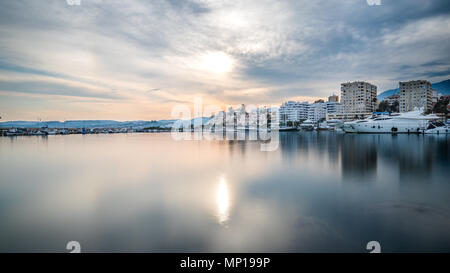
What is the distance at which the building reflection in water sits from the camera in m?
5.71

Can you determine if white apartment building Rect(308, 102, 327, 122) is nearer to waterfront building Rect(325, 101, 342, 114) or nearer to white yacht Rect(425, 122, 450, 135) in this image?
waterfront building Rect(325, 101, 342, 114)

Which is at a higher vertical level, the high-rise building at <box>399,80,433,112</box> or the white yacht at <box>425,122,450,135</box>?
the high-rise building at <box>399,80,433,112</box>

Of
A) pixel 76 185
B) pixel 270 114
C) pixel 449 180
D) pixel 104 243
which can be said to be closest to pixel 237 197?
pixel 104 243

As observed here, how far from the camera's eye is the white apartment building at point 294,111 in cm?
11288

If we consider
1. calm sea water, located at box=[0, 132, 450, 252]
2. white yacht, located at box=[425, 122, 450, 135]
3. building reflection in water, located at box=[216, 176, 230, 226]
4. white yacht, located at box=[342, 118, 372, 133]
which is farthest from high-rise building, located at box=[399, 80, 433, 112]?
building reflection in water, located at box=[216, 176, 230, 226]

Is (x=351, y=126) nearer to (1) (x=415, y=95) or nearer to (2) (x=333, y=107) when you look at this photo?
(1) (x=415, y=95)

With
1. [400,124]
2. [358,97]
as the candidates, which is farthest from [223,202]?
[358,97]

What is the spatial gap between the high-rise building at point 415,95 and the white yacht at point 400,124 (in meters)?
33.1

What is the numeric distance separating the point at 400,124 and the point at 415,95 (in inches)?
1617

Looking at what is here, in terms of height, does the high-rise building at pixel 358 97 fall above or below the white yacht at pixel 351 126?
above

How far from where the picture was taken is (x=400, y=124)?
144 ft

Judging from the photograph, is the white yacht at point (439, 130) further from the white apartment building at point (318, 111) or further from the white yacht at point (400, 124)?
the white apartment building at point (318, 111)

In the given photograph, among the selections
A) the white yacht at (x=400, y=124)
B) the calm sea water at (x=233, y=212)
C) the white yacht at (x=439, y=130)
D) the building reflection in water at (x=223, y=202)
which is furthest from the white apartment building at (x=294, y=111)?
the building reflection in water at (x=223, y=202)

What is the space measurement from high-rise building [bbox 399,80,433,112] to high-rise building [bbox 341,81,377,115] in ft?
35.1
